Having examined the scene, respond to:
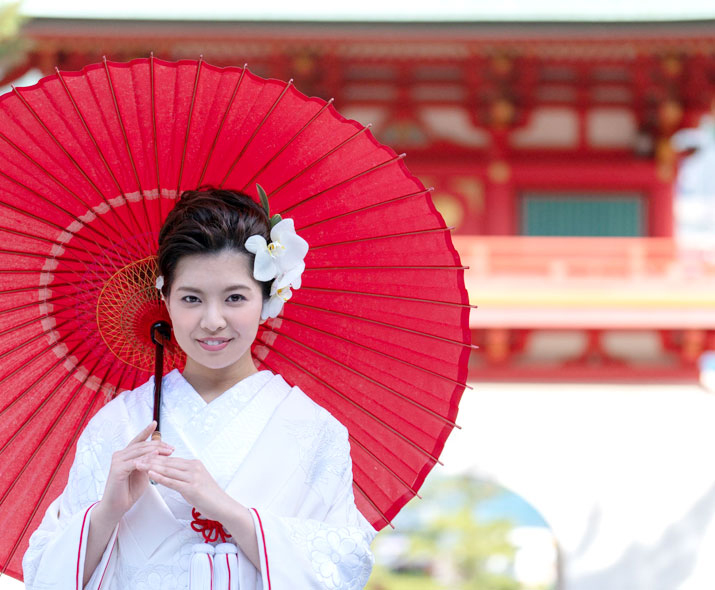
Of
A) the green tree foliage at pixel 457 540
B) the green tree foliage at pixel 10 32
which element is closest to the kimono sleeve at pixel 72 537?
the green tree foliage at pixel 10 32

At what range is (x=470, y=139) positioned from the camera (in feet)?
28.9

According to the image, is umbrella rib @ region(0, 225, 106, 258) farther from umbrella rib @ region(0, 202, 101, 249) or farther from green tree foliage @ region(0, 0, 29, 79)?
green tree foliage @ region(0, 0, 29, 79)

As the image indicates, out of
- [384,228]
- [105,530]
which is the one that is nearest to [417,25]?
[384,228]

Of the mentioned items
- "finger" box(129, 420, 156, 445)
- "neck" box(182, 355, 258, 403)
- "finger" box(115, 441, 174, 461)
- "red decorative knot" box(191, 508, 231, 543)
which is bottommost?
"red decorative knot" box(191, 508, 231, 543)

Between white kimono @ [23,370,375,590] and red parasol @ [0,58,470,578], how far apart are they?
0.19 m

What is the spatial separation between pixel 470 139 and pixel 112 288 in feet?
23.4

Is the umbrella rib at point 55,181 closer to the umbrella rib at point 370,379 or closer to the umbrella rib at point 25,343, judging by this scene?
the umbrella rib at point 25,343

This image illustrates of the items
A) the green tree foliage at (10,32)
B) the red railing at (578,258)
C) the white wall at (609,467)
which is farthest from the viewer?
the white wall at (609,467)

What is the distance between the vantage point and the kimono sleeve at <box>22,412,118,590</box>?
1.73 meters

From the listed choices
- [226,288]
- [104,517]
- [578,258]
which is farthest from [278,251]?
[578,258]

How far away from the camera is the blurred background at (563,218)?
8.11 m

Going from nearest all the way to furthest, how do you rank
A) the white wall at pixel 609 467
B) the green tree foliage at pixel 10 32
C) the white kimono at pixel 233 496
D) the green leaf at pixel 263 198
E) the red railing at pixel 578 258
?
the white kimono at pixel 233 496
the green leaf at pixel 263 198
the green tree foliage at pixel 10 32
the red railing at pixel 578 258
the white wall at pixel 609 467

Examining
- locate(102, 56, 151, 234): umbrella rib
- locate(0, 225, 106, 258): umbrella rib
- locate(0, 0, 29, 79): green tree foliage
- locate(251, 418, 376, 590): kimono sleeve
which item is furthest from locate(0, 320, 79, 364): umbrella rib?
locate(0, 0, 29, 79): green tree foliage

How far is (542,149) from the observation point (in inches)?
346
